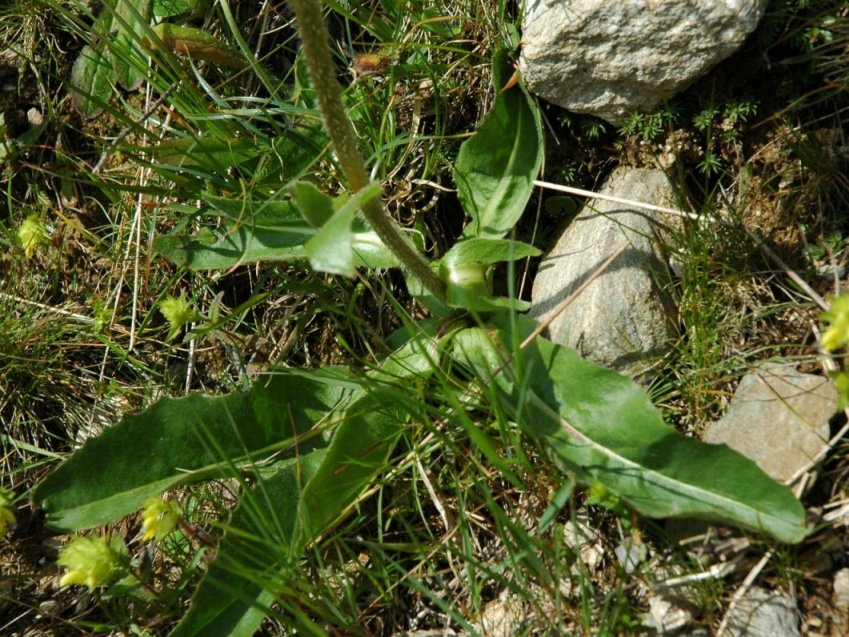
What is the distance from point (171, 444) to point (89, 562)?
432 millimetres

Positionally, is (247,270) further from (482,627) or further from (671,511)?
(671,511)

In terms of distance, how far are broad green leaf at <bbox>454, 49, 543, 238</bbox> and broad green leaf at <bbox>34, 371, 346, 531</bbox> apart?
2.43 ft

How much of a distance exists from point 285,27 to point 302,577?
209cm

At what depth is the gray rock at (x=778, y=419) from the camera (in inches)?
80.0

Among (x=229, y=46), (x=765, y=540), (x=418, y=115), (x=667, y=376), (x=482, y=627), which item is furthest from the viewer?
(x=229, y=46)

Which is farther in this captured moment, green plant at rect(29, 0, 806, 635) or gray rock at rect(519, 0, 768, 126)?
gray rock at rect(519, 0, 768, 126)

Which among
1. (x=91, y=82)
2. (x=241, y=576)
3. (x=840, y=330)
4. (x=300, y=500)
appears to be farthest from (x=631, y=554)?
(x=91, y=82)

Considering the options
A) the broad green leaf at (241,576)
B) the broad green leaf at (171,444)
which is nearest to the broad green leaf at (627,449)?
the broad green leaf at (171,444)

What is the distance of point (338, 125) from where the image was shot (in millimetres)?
2025

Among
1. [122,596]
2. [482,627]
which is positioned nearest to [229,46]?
[122,596]

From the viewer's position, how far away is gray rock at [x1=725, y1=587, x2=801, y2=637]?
191cm

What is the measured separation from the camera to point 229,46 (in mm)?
3100

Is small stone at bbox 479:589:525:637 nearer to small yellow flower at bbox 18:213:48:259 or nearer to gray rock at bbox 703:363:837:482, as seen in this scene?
gray rock at bbox 703:363:837:482

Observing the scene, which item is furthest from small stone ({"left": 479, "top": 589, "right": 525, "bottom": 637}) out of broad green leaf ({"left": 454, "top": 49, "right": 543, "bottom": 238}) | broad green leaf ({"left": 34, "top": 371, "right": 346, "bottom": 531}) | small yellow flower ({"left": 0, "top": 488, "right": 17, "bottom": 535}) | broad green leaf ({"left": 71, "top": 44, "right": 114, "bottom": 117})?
broad green leaf ({"left": 71, "top": 44, "right": 114, "bottom": 117})
